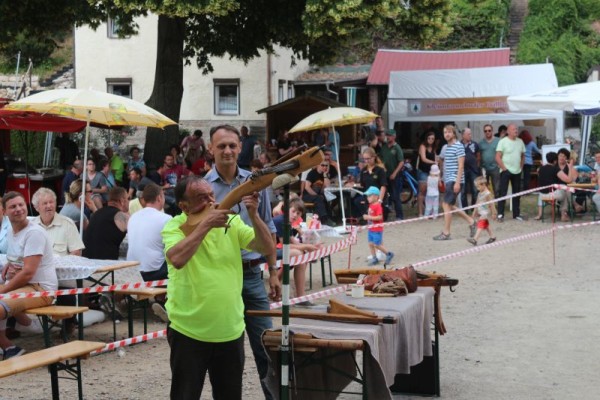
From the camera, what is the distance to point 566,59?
3719 centimetres

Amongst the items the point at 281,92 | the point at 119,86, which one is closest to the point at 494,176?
the point at 281,92

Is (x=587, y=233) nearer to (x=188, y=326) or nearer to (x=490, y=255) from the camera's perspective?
(x=490, y=255)

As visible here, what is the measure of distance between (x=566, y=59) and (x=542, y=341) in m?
29.2

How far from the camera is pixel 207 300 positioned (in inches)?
218

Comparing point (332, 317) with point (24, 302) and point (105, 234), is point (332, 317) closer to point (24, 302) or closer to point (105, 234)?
point (24, 302)

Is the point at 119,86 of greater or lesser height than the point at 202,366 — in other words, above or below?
above

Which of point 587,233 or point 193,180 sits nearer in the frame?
point 193,180

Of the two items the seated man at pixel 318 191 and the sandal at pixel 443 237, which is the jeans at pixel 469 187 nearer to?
the seated man at pixel 318 191

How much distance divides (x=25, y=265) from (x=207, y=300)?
3729 millimetres

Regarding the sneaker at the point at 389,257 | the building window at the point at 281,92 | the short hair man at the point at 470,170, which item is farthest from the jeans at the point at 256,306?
the building window at the point at 281,92

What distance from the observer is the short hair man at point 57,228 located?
401 inches

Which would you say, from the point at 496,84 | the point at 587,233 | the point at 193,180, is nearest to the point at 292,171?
the point at 193,180

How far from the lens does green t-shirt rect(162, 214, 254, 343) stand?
18.2 feet

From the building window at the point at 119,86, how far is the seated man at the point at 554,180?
17521 millimetres
